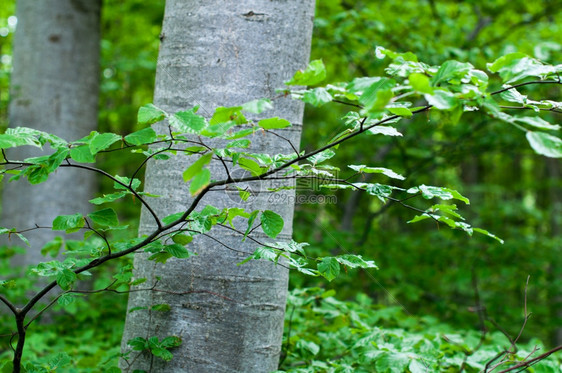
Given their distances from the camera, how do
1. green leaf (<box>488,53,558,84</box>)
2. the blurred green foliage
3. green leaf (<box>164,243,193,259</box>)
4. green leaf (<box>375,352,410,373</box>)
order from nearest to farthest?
green leaf (<box>488,53,558,84</box>) → green leaf (<box>164,243,193,259</box>) → green leaf (<box>375,352,410,373</box>) → the blurred green foliage

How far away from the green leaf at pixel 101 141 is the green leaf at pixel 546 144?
84 centimetres

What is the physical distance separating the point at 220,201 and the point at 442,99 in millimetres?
851

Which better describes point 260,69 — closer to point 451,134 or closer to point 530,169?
point 451,134

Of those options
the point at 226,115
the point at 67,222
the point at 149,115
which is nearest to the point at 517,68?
the point at 226,115

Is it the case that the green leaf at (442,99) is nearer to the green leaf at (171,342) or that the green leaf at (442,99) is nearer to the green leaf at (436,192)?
the green leaf at (436,192)

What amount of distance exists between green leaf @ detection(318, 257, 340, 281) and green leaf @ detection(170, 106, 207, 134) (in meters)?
0.52

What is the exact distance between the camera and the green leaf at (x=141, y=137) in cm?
99

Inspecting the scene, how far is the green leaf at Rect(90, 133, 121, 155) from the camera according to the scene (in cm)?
97

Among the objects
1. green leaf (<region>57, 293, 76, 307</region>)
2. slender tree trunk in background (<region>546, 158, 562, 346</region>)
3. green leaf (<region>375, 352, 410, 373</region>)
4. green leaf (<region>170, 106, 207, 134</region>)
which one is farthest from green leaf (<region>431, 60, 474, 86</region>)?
slender tree trunk in background (<region>546, 158, 562, 346</region>)

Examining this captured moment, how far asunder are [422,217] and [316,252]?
7.75 feet

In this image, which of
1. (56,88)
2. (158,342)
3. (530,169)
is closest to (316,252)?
(158,342)

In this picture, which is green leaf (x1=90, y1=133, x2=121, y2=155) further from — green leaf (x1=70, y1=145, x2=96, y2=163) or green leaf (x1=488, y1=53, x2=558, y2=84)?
green leaf (x1=488, y1=53, x2=558, y2=84)

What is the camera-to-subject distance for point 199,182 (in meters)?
0.92

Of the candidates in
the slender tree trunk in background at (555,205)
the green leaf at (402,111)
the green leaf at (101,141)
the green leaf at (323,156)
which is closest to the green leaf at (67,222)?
the green leaf at (101,141)
